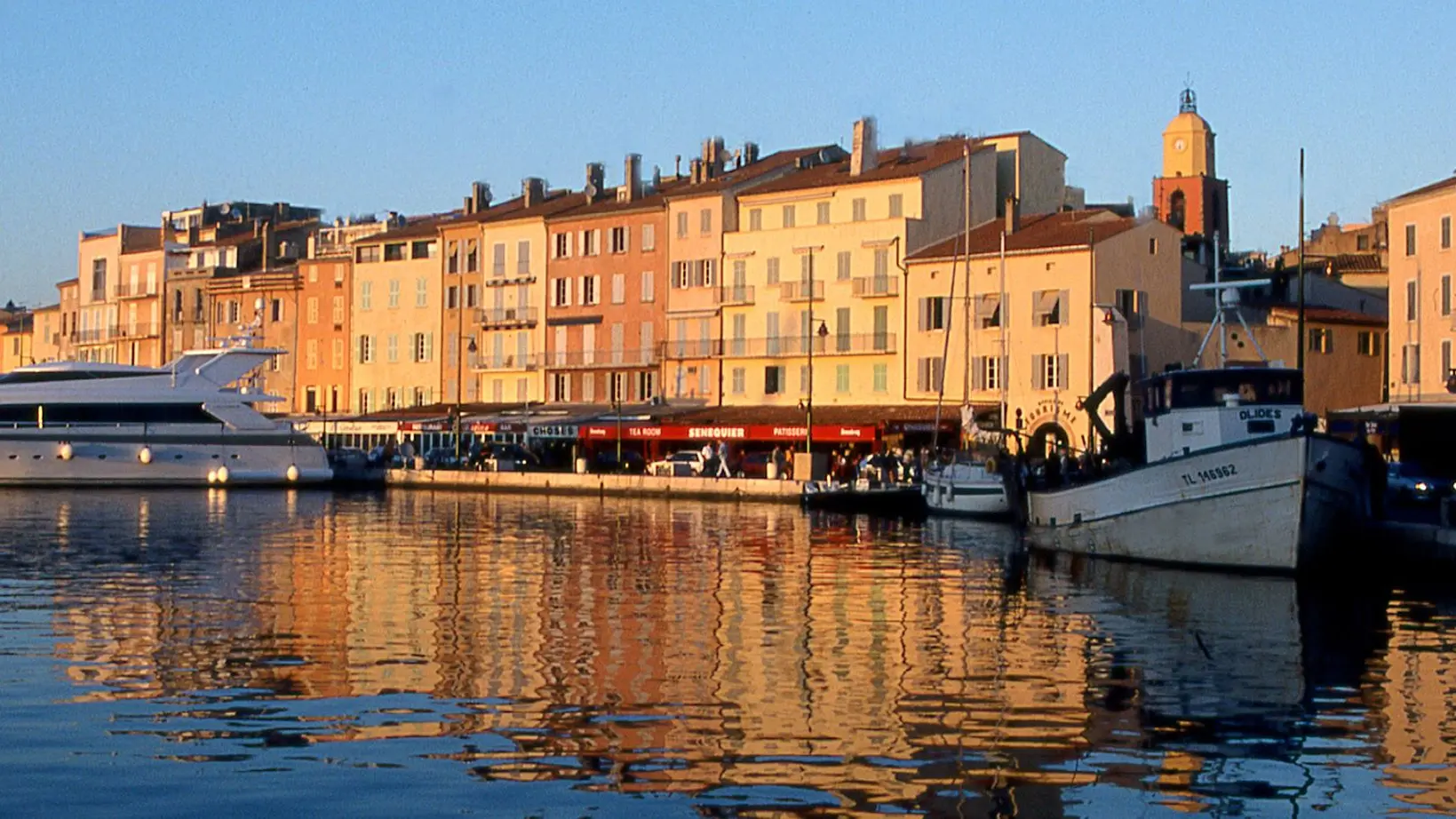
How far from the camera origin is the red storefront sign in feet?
243

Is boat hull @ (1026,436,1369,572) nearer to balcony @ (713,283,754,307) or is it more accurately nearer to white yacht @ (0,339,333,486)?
balcony @ (713,283,754,307)

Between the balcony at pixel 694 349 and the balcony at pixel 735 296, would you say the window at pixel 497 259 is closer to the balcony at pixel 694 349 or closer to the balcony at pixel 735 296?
the balcony at pixel 694 349

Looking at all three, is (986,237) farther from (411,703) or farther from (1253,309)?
(411,703)

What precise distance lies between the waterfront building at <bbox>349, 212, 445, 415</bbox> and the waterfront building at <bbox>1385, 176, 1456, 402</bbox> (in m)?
49.4

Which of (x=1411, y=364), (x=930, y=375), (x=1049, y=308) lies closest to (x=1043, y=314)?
(x=1049, y=308)

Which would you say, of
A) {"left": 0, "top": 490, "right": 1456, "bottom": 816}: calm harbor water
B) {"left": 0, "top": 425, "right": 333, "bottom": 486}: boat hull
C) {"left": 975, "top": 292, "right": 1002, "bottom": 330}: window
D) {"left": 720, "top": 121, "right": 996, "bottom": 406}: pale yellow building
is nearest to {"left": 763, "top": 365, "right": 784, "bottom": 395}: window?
{"left": 720, "top": 121, "right": 996, "bottom": 406}: pale yellow building

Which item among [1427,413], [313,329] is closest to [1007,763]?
[1427,413]

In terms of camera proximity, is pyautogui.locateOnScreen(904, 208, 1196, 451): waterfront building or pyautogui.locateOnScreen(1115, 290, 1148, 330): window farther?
pyautogui.locateOnScreen(1115, 290, 1148, 330): window

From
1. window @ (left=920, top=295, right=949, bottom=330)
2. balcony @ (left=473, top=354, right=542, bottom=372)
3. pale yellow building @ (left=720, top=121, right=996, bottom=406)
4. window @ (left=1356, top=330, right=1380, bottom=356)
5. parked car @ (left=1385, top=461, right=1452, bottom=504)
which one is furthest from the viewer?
balcony @ (left=473, top=354, right=542, bottom=372)

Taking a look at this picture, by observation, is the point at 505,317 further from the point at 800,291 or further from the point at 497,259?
the point at 800,291

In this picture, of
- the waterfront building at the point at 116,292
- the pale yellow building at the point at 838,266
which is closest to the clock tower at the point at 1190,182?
the pale yellow building at the point at 838,266

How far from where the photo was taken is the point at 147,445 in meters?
75.4

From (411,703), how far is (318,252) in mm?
90867

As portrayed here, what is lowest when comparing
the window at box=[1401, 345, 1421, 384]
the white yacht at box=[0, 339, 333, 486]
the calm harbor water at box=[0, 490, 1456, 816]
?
the calm harbor water at box=[0, 490, 1456, 816]
